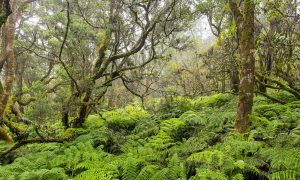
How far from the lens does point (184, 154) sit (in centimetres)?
466

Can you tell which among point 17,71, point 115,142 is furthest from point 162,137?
point 17,71

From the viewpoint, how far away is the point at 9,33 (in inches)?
265

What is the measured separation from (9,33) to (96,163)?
439cm

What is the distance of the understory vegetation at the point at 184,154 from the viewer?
3.59m

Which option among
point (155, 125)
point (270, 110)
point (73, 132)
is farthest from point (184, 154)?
point (73, 132)

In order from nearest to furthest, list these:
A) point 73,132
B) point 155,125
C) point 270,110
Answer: point 270,110 < point 73,132 < point 155,125

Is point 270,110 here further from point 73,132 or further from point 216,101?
point 73,132

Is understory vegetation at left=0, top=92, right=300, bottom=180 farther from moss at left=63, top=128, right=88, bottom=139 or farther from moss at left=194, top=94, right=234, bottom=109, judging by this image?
moss at left=194, top=94, right=234, bottom=109

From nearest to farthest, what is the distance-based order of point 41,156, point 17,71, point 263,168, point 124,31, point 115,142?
point 263,168
point 41,156
point 115,142
point 124,31
point 17,71

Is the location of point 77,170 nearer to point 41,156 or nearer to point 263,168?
point 41,156

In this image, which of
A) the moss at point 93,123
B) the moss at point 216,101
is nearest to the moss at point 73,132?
the moss at point 93,123

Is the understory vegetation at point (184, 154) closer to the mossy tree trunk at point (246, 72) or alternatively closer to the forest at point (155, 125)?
the forest at point (155, 125)

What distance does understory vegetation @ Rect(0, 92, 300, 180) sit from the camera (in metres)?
3.59

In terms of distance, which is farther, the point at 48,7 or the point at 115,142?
the point at 48,7
